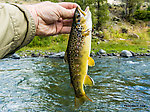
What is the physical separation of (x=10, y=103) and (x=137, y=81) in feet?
17.0

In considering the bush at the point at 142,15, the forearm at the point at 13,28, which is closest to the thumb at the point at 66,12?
the forearm at the point at 13,28

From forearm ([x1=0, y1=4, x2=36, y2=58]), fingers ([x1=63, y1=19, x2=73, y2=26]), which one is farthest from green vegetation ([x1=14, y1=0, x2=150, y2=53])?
forearm ([x1=0, y1=4, x2=36, y2=58])

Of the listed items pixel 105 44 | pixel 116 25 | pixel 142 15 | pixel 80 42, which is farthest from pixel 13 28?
pixel 142 15

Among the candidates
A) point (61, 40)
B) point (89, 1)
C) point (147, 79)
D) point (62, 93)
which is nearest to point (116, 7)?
point (89, 1)

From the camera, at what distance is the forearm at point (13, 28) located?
2.05 meters

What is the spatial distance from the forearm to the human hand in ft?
1.44

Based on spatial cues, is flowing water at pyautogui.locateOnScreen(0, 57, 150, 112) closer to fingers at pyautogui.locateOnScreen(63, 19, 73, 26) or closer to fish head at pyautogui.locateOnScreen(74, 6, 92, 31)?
fingers at pyautogui.locateOnScreen(63, 19, 73, 26)

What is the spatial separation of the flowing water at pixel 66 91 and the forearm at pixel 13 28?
3.48 metres

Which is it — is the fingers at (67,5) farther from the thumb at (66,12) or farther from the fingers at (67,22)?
the fingers at (67,22)

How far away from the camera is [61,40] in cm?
2208

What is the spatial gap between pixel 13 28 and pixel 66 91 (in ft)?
16.3

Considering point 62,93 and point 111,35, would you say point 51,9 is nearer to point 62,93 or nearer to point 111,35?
point 62,93

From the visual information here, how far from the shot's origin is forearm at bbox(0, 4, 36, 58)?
80.7 inches

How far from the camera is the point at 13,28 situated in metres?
2.17
